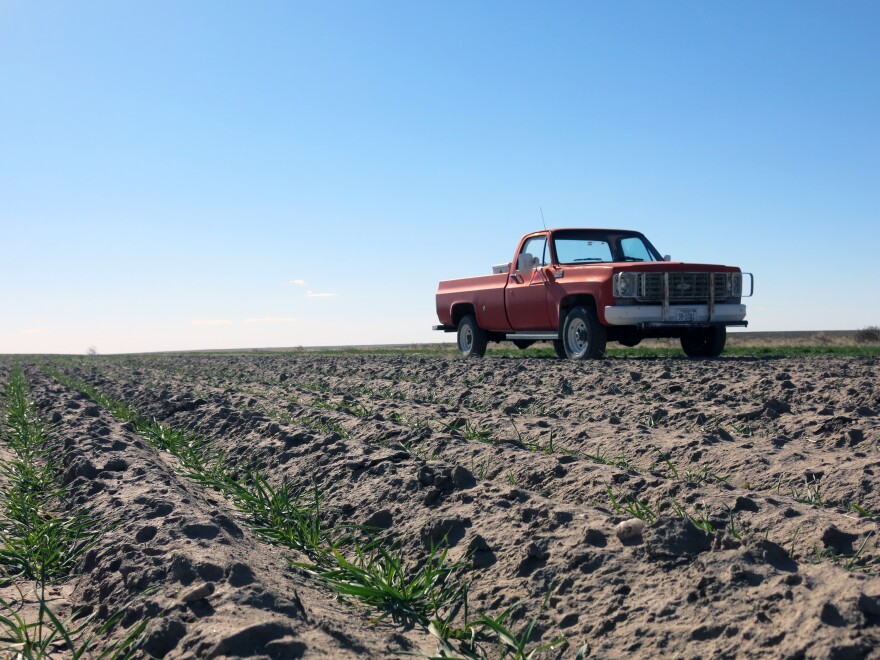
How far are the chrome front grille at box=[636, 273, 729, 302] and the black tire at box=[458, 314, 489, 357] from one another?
385 cm

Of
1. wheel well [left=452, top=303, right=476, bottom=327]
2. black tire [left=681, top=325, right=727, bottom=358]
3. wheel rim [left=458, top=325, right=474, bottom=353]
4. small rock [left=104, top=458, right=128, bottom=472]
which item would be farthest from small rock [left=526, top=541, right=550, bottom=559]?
wheel well [left=452, top=303, right=476, bottom=327]

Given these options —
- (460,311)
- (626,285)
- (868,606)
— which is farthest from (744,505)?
(460,311)

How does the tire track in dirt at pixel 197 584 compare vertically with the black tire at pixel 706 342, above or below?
below

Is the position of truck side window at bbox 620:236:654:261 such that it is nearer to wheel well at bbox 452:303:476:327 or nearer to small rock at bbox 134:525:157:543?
wheel well at bbox 452:303:476:327

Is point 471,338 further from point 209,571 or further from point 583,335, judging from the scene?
point 209,571

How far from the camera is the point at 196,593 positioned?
2.88 m

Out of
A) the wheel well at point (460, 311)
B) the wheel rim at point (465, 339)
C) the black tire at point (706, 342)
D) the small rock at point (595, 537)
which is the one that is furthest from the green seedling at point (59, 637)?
the wheel well at point (460, 311)

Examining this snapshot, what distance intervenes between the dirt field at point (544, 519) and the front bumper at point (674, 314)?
3253 millimetres

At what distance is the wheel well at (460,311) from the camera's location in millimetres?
14805

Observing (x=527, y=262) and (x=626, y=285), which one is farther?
(x=527, y=262)

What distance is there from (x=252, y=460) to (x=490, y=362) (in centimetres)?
684

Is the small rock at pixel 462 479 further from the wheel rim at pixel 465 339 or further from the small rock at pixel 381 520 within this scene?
the wheel rim at pixel 465 339

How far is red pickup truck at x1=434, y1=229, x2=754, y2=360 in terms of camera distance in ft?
36.3

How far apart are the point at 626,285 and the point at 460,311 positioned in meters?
4.57
